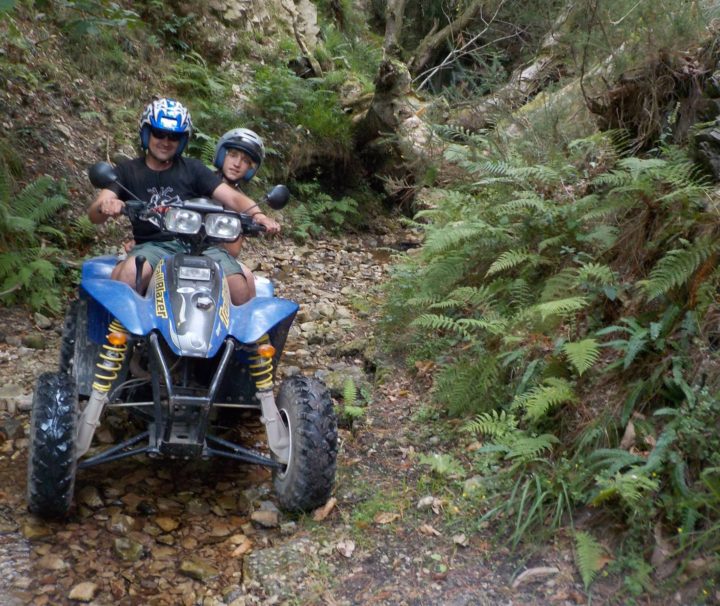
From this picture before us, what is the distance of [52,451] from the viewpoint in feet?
9.91

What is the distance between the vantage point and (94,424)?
3246 millimetres

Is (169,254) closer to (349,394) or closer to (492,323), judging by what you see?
(349,394)

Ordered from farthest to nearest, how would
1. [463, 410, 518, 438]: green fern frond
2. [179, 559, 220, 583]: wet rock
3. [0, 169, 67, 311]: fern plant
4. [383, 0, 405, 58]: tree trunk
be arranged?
[383, 0, 405, 58]: tree trunk
[0, 169, 67, 311]: fern plant
[463, 410, 518, 438]: green fern frond
[179, 559, 220, 583]: wet rock

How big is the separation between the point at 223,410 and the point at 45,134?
4.40 metres

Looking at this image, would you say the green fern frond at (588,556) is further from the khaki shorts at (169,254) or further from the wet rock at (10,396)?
the wet rock at (10,396)

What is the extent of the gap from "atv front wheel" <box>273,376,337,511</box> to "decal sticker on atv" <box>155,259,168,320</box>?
0.80 meters

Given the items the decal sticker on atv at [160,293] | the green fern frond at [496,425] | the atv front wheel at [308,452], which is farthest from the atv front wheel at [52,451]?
the green fern frond at [496,425]

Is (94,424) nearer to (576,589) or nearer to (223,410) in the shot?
(223,410)

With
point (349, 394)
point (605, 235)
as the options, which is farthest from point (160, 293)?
point (605, 235)

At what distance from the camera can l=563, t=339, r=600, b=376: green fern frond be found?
3436 millimetres

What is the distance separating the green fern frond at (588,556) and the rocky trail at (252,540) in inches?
3.6

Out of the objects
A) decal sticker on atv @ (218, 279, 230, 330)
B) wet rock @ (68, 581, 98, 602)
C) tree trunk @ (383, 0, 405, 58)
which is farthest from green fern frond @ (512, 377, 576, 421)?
tree trunk @ (383, 0, 405, 58)

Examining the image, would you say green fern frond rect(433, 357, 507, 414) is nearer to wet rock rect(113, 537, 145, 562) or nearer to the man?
the man

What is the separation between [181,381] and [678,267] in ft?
8.75
